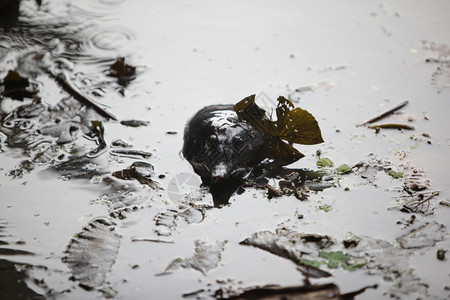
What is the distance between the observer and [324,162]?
246cm

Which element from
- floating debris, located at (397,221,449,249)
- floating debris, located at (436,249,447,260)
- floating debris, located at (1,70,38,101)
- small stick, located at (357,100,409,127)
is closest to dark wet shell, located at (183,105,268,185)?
small stick, located at (357,100,409,127)

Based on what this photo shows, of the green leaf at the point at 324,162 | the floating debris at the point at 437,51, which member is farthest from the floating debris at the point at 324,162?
the floating debris at the point at 437,51

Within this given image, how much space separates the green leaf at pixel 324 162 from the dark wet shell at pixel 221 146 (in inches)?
10.7

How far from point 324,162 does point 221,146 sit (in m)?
0.49

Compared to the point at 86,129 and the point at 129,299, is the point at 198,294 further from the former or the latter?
the point at 86,129

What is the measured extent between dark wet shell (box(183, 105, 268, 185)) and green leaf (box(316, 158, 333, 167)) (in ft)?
0.89

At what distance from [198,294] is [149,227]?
409mm

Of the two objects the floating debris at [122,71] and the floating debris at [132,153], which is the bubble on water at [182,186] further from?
the floating debris at [122,71]

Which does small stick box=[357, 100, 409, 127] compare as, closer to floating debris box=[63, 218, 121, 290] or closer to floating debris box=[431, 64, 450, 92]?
floating debris box=[431, 64, 450, 92]

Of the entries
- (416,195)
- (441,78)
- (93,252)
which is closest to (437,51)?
(441,78)

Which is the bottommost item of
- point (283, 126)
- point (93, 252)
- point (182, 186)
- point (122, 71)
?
point (93, 252)

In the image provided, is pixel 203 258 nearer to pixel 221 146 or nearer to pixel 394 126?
pixel 221 146

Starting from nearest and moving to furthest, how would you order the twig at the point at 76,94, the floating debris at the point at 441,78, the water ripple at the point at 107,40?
the twig at the point at 76,94 < the floating debris at the point at 441,78 < the water ripple at the point at 107,40

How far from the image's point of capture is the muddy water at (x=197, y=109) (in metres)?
1.96
